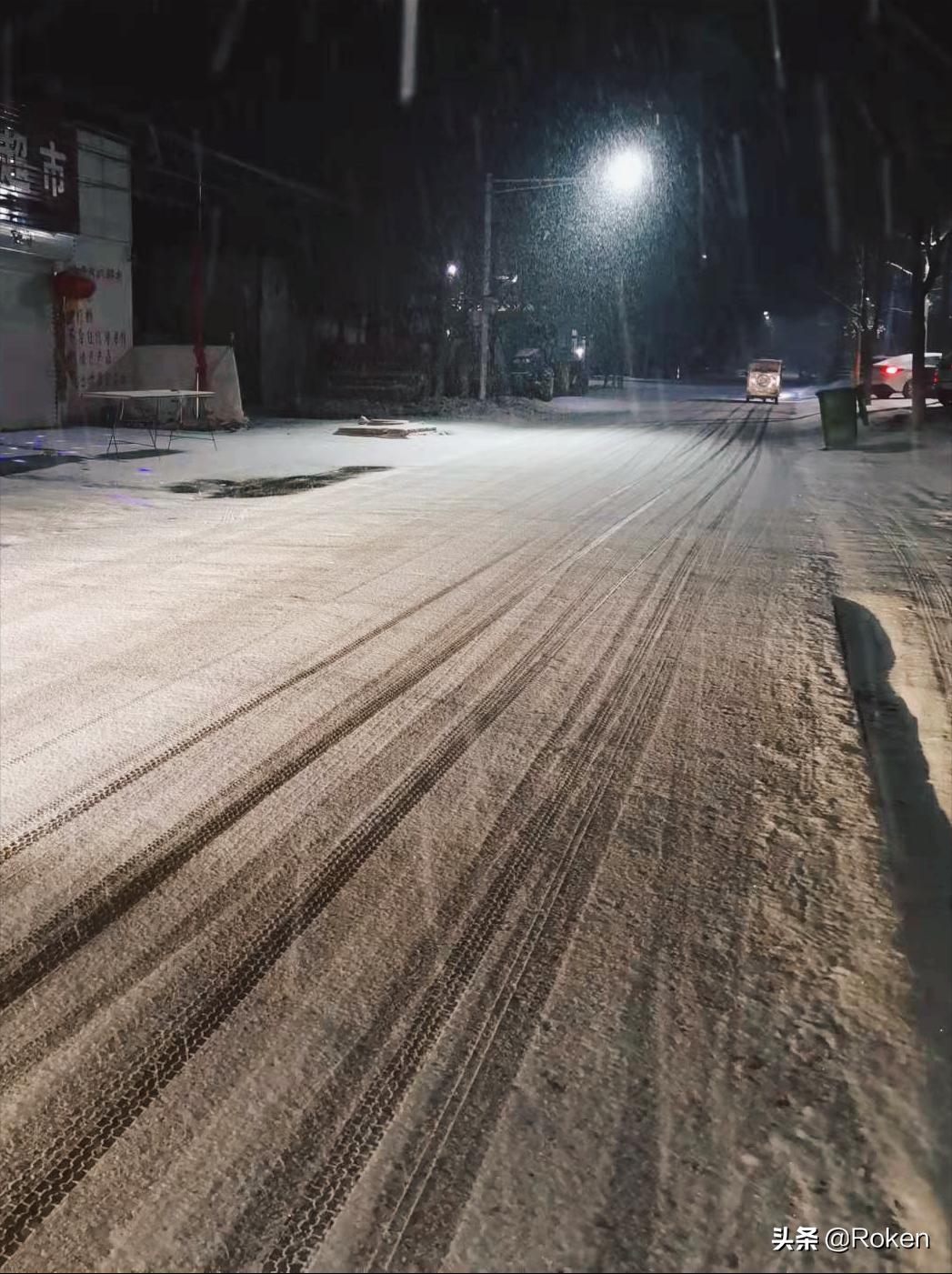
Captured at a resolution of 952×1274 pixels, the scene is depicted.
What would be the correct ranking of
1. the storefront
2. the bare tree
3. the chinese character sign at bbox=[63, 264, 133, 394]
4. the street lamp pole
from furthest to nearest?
the street lamp pole, the bare tree, the chinese character sign at bbox=[63, 264, 133, 394], the storefront

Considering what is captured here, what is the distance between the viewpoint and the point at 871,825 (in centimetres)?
375

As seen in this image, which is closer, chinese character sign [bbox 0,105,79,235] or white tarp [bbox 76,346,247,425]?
chinese character sign [bbox 0,105,79,235]

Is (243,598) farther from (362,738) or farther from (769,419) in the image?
(769,419)

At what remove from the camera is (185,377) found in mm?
24344

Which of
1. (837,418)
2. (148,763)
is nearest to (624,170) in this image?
(837,418)

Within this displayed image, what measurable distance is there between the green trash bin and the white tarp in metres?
12.4

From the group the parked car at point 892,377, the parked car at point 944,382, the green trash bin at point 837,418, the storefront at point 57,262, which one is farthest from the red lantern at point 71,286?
the parked car at point 892,377

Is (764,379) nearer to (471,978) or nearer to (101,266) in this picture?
(101,266)

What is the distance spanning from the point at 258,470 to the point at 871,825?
12690mm

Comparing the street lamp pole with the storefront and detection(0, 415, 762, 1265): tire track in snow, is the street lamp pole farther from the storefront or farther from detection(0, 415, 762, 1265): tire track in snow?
detection(0, 415, 762, 1265): tire track in snow

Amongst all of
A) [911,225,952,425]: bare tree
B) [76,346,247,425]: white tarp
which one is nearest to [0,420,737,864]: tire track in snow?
[76,346,247,425]: white tarp

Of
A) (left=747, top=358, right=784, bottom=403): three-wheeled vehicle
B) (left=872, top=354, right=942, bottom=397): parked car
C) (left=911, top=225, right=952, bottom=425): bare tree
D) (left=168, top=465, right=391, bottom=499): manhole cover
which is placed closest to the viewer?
(left=168, top=465, right=391, bottom=499): manhole cover

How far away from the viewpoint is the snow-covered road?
212 centimetres

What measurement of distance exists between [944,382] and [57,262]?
19.5m
